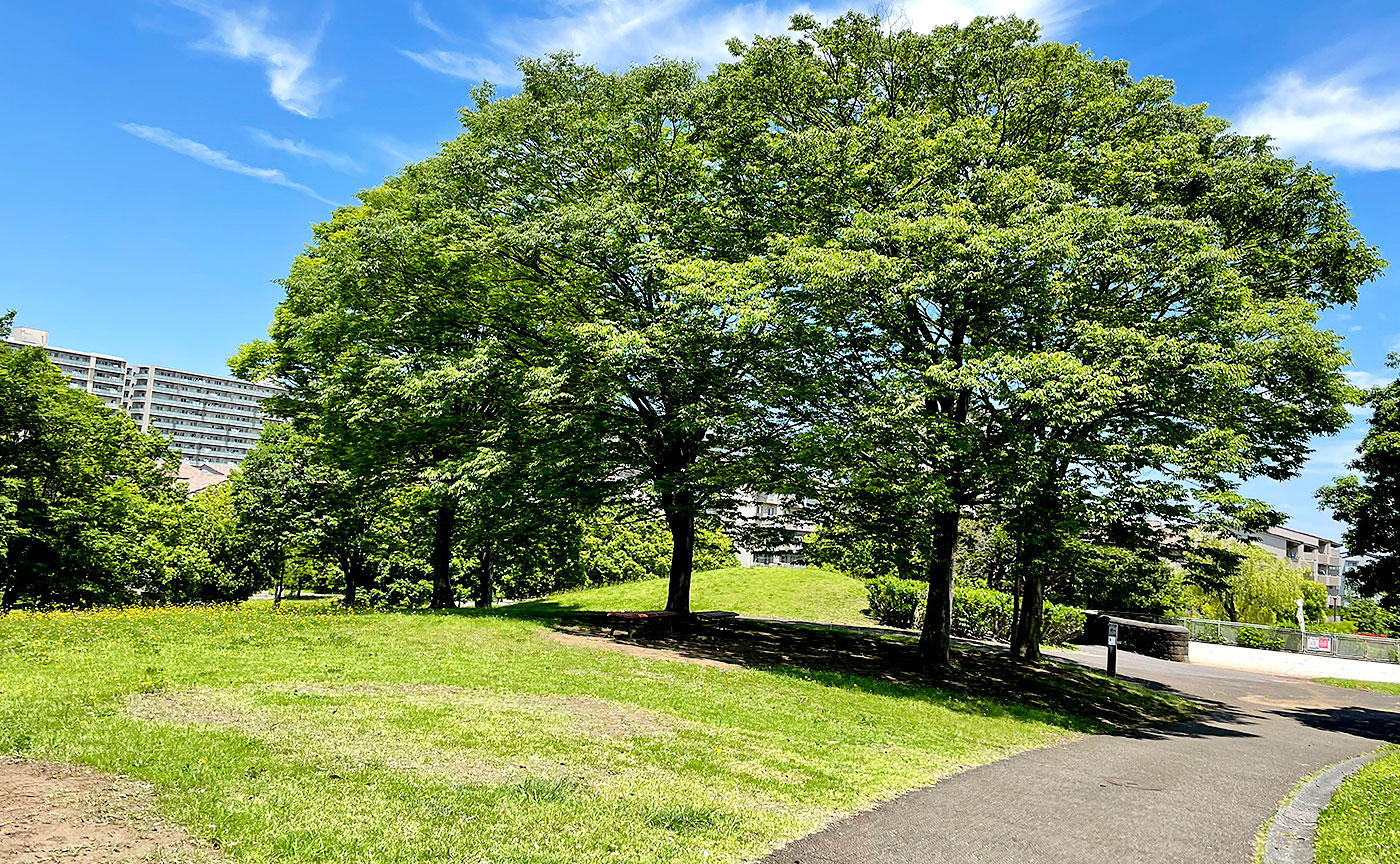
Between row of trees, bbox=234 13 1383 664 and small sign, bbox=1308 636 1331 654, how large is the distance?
19.7 m

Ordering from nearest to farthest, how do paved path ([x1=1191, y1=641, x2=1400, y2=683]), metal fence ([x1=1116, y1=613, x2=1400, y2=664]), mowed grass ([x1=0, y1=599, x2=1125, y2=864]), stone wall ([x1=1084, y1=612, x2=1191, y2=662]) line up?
mowed grass ([x1=0, y1=599, x2=1125, y2=864]), paved path ([x1=1191, y1=641, x2=1400, y2=683]), stone wall ([x1=1084, y1=612, x2=1191, y2=662]), metal fence ([x1=1116, y1=613, x2=1400, y2=664])

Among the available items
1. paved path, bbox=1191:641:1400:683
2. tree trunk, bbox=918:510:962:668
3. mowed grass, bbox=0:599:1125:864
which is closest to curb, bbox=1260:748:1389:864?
mowed grass, bbox=0:599:1125:864

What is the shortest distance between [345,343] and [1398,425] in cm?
2581

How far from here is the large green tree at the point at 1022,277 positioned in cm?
1525

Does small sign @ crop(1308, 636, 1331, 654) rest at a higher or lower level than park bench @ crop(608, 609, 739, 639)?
lower

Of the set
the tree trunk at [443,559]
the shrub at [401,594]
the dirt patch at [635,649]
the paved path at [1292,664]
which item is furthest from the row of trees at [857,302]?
the paved path at [1292,664]

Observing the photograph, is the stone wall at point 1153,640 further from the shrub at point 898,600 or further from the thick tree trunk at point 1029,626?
the thick tree trunk at point 1029,626

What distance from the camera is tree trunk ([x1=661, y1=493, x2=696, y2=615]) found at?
2031cm

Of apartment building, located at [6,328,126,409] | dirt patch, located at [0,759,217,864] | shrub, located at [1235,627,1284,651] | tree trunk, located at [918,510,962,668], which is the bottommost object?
shrub, located at [1235,627,1284,651]

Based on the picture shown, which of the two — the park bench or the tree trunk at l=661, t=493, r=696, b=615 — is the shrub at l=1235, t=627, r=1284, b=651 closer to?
the tree trunk at l=661, t=493, r=696, b=615

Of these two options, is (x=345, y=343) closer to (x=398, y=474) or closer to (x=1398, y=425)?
(x=398, y=474)

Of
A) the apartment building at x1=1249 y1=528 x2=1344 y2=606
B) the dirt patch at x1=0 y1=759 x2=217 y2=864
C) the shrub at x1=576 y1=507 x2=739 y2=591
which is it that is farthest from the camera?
the apartment building at x1=1249 y1=528 x2=1344 y2=606

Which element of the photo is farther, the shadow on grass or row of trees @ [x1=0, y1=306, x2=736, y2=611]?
row of trees @ [x1=0, y1=306, x2=736, y2=611]

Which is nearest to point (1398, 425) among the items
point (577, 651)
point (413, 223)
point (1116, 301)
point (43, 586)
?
point (1116, 301)
